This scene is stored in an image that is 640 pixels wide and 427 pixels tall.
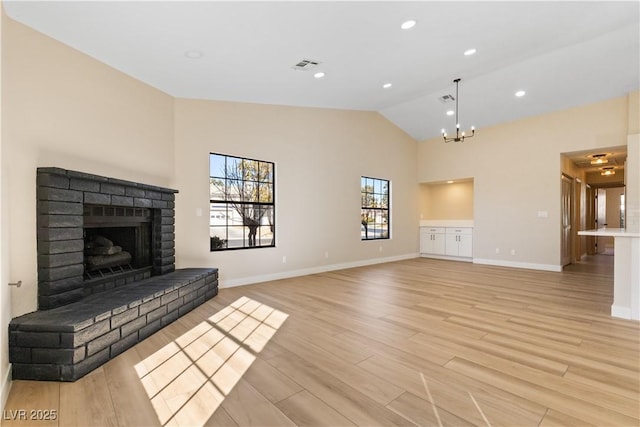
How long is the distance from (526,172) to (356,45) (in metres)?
5.31

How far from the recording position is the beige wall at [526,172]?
615 centimetres

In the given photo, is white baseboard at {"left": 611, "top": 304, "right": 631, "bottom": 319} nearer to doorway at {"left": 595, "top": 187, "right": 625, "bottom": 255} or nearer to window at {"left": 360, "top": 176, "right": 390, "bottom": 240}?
window at {"left": 360, "top": 176, "right": 390, "bottom": 240}

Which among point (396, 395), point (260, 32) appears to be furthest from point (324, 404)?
point (260, 32)

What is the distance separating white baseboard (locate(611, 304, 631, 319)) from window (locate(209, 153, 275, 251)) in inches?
184

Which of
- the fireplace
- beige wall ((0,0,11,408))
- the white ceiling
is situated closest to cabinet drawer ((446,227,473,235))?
the white ceiling

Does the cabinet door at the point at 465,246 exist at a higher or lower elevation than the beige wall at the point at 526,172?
lower

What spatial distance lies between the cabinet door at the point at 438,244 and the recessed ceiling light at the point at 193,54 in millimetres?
7093

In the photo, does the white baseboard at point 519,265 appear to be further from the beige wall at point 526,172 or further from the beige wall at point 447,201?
the beige wall at point 447,201

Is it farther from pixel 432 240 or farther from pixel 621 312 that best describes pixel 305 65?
pixel 432 240


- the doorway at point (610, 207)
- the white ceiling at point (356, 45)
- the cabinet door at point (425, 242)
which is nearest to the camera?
the white ceiling at point (356, 45)

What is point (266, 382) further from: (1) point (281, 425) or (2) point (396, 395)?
(2) point (396, 395)

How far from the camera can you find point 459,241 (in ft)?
26.4

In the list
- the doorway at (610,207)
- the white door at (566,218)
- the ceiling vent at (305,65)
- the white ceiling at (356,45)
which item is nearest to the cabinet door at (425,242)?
the white door at (566,218)

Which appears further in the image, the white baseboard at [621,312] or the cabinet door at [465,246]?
the cabinet door at [465,246]
